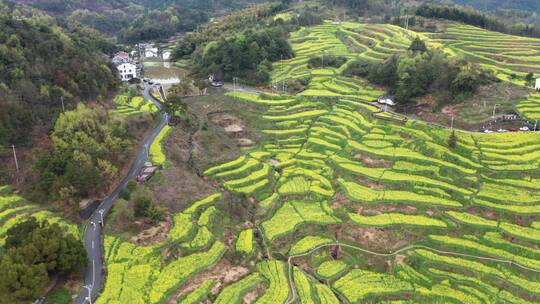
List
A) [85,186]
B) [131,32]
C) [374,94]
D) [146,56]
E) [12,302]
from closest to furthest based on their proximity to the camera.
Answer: [12,302], [85,186], [374,94], [146,56], [131,32]

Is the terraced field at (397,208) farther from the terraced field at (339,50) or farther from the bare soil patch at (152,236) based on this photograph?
the terraced field at (339,50)

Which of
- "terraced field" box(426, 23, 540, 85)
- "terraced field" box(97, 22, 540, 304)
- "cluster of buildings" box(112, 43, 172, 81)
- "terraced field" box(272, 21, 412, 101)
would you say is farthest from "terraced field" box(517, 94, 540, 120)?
"cluster of buildings" box(112, 43, 172, 81)

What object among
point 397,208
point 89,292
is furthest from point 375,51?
point 89,292

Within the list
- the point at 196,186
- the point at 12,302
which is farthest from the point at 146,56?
the point at 12,302

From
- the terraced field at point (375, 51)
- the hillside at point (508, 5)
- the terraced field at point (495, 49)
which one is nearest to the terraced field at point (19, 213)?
the terraced field at point (375, 51)

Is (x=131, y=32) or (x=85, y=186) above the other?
(x=131, y=32)

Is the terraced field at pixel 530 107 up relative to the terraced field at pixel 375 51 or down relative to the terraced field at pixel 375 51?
down

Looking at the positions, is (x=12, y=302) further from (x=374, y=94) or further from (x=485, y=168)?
(x=374, y=94)
